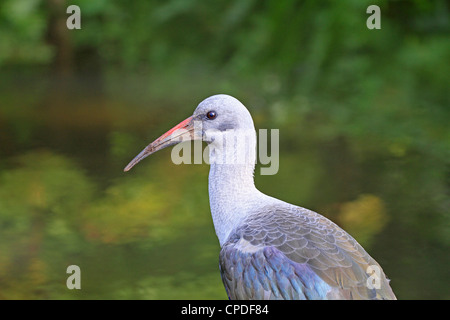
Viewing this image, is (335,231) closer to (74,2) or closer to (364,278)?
(364,278)

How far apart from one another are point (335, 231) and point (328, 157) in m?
3.41

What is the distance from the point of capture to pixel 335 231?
299cm

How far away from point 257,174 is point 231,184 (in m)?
2.78

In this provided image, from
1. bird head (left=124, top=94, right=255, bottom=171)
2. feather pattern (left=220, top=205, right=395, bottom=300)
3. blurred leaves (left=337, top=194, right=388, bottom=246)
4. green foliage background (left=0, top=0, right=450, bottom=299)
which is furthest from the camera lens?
blurred leaves (left=337, top=194, right=388, bottom=246)

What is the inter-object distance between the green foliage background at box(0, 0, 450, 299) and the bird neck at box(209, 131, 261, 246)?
117cm

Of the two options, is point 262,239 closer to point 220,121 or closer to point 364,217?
point 220,121

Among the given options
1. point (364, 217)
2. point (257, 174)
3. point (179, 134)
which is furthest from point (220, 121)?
point (257, 174)

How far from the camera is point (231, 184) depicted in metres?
3.26

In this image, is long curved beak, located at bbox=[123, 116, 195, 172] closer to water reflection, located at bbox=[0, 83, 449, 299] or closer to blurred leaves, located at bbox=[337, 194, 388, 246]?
water reflection, located at bbox=[0, 83, 449, 299]

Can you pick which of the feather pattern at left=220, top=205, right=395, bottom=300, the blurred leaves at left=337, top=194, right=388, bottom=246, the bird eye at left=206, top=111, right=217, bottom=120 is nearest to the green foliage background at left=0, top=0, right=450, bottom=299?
the blurred leaves at left=337, top=194, right=388, bottom=246

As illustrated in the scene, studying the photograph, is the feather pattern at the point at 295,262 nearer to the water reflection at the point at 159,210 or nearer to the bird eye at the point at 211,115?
the bird eye at the point at 211,115

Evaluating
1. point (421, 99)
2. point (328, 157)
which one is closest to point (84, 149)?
point (328, 157)

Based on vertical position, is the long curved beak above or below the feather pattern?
above

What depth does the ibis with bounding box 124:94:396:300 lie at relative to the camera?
2777 millimetres
